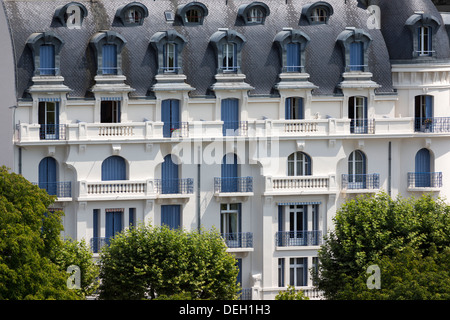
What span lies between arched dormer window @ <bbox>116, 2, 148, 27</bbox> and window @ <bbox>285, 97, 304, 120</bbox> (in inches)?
445

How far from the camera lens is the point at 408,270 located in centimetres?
10056

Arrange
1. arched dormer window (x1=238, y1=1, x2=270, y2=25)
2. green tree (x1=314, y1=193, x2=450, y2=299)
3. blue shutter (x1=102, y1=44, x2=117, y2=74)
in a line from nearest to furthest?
green tree (x1=314, y1=193, x2=450, y2=299) → blue shutter (x1=102, y1=44, x2=117, y2=74) → arched dormer window (x1=238, y1=1, x2=270, y2=25)

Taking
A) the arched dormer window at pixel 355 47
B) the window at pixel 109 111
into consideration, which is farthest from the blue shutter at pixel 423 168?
the window at pixel 109 111

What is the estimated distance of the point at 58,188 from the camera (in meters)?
115

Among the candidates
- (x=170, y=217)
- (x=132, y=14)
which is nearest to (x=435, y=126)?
(x=170, y=217)

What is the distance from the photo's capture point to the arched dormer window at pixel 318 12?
120 meters

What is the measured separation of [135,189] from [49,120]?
23.5 ft

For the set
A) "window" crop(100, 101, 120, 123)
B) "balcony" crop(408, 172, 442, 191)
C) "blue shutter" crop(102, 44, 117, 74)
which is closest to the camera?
"blue shutter" crop(102, 44, 117, 74)

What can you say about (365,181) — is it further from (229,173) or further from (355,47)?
(229,173)

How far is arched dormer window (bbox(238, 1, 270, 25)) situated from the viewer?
392 ft

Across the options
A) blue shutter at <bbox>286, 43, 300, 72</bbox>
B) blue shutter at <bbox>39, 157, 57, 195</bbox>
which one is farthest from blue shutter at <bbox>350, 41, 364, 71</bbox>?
blue shutter at <bbox>39, 157, 57, 195</bbox>

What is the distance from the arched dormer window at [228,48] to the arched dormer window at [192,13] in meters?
1.87

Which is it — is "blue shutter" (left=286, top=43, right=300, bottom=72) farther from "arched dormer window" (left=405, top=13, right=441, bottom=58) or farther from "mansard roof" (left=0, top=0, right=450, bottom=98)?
"arched dormer window" (left=405, top=13, right=441, bottom=58)

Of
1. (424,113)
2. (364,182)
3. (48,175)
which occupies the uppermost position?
(424,113)
